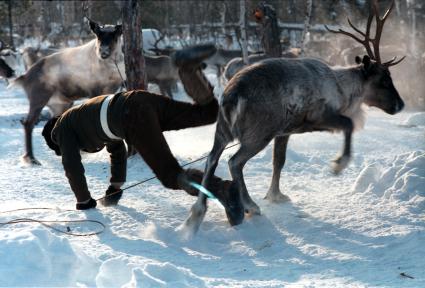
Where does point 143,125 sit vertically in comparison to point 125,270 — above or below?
above

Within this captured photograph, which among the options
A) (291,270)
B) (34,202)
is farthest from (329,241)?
(34,202)

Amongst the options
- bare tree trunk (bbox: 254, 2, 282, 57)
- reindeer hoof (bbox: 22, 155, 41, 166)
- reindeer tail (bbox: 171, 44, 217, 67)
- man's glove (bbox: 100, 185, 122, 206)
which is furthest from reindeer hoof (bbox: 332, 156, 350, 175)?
bare tree trunk (bbox: 254, 2, 282, 57)

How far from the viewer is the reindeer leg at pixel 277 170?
5.20 metres

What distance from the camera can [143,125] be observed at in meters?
4.17

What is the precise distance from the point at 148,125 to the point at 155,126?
56mm

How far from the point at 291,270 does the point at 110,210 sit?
6.40 feet

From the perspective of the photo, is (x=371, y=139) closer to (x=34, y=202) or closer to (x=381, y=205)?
(x=381, y=205)

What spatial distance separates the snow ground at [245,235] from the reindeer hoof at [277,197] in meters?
0.10

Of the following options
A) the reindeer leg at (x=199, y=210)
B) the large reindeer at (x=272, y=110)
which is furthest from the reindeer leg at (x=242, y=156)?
the reindeer leg at (x=199, y=210)

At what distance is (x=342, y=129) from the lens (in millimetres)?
4555

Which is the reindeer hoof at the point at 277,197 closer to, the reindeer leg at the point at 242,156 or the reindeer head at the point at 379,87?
the reindeer leg at the point at 242,156

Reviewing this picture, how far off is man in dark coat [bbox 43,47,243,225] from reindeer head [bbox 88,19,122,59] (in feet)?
9.97

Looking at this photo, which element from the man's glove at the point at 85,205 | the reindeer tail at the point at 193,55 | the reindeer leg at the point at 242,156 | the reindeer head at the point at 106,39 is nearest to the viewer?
the reindeer tail at the point at 193,55

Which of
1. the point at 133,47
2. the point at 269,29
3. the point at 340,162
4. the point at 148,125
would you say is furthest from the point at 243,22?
the point at 148,125
